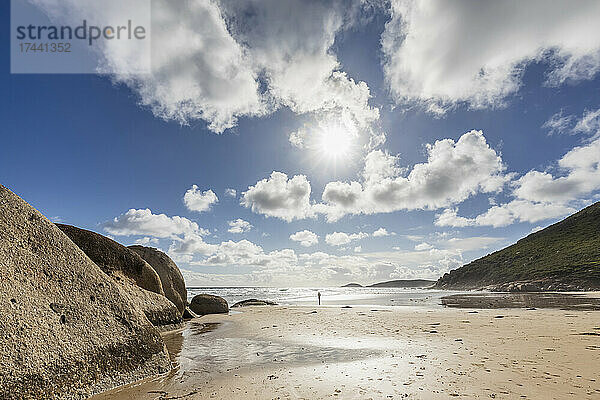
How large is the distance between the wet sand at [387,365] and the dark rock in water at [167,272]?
6383 mm

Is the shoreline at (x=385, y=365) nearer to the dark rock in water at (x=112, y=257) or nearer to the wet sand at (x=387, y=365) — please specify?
the wet sand at (x=387, y=365)

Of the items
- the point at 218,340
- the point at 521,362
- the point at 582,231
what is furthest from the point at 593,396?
the point at 582,231

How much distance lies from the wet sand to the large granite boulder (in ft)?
5.65

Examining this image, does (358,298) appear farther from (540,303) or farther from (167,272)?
(167,272)

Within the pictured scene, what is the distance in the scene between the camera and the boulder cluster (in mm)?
5047

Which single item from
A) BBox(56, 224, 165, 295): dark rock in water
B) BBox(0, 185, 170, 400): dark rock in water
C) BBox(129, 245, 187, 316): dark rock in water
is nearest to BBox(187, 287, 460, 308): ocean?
BBox(129, 245, 187, 316): dark rock in water

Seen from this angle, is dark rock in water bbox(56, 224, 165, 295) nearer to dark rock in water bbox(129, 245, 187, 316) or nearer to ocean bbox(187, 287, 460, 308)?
dark rock in water bbox(129, 245, 187, 316)

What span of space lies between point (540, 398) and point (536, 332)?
865 cm

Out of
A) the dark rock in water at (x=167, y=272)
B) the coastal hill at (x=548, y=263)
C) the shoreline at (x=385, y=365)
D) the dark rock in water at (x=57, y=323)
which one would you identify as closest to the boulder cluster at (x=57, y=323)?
the dark rock in water at (x=57, y=323)

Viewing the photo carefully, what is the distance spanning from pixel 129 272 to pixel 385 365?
1199cm

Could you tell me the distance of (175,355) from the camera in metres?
9.48

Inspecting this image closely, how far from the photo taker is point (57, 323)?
5.84m

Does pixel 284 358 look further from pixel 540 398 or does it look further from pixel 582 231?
pixel 582 231

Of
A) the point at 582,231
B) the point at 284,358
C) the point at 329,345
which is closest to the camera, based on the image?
the point at 284,358
